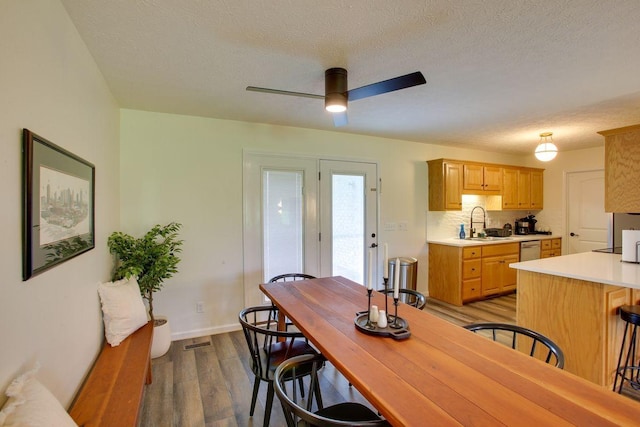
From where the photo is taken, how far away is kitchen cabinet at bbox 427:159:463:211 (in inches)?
182

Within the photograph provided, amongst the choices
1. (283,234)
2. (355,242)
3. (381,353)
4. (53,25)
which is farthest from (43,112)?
(355,242)

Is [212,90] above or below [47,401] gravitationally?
above

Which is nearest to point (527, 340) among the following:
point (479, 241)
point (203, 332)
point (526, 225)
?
point (479, 241)

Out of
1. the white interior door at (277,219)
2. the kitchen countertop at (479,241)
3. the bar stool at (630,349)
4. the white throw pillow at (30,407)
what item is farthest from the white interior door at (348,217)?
the white throw pillow at (30,407)

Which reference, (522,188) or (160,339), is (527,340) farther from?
(522,188)

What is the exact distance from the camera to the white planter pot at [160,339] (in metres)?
2.81

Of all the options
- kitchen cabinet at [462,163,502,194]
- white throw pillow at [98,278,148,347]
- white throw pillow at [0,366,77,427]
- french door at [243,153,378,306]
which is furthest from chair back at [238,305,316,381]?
kitchen cabinet at [462,163,502,194]

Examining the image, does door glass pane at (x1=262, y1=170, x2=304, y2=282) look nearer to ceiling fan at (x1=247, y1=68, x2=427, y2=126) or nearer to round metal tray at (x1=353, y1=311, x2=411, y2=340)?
ceiling fan at (x1=247, y1=68, x2=427, y2=126)

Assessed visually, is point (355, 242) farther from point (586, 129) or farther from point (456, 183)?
point (586, 129)

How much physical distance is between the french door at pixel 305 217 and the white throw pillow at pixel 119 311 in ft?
4.34

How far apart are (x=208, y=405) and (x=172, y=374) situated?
60 centimetres

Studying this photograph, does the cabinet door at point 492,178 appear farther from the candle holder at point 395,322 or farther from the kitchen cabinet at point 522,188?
the candle holder at point 395,322

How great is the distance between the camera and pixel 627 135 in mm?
2742

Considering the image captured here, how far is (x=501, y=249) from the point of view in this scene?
4797 millimetres
